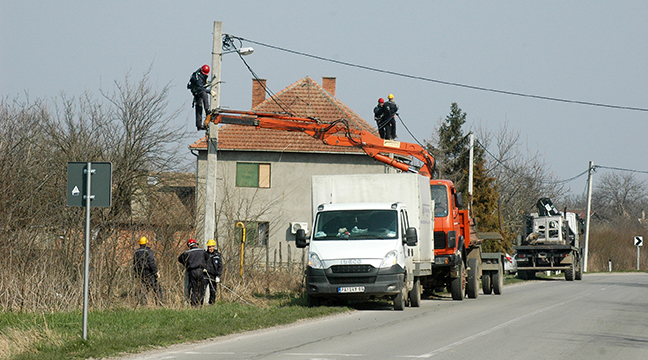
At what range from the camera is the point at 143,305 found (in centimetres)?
1502

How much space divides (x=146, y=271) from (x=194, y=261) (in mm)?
1032

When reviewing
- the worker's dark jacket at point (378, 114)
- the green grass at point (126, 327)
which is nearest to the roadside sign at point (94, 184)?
the green grass at point (126, 327)

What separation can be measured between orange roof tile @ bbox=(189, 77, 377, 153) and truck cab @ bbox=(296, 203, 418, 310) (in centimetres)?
2058

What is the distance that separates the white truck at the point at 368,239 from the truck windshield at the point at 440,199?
1.73m

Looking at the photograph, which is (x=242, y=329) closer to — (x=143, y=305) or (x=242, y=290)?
(x=143, y=305)

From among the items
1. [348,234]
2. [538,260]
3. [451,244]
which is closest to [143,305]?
[348,234]

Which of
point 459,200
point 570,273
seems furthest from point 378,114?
point 570,273

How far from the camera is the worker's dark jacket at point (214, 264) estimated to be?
16.0m

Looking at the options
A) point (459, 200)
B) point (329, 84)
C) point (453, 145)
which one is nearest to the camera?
point (459, 200)

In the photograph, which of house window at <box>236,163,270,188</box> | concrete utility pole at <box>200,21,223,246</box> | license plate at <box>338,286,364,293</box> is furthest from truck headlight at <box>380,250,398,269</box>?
house window at <box>236,163,270,188</box>

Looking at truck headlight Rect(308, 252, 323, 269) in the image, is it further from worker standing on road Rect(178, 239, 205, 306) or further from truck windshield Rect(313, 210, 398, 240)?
worker standing on road Rect(178, 239, 205, 306)

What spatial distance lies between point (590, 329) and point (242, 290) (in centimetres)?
788

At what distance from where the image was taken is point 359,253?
50.6 ft

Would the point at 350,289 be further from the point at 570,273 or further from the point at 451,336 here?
the point at 570,273
